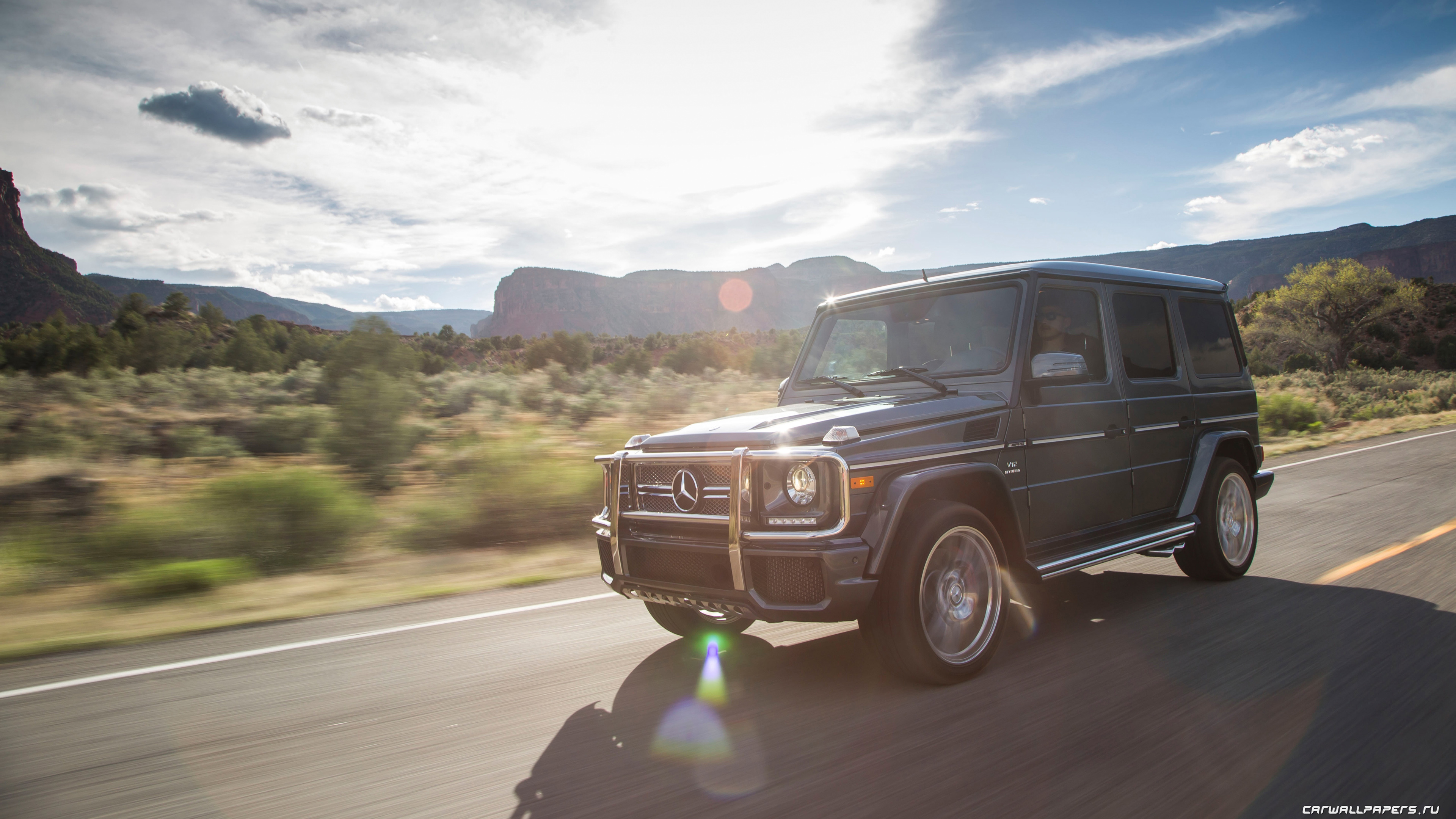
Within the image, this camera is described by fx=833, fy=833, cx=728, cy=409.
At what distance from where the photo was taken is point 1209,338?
613cm

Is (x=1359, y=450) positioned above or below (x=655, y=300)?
below

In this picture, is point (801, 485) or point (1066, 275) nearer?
point (801, 485)

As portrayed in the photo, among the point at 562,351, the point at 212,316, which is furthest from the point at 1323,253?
the point at 212,316

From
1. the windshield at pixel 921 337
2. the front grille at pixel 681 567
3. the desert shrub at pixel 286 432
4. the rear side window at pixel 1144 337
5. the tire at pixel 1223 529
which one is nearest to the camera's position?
the front grille at pixel 681 567

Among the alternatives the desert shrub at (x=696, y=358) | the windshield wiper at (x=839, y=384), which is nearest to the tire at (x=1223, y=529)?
the windshield wiper at (x=839, y=384)

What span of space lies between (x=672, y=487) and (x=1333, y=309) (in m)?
67.0

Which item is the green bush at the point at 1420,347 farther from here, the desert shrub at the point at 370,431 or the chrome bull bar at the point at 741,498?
the chrome bull bar at the point at 741,498

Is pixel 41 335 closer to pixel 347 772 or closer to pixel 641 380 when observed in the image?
pixel 641 380

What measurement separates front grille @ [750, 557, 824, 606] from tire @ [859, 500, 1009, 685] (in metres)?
0.34

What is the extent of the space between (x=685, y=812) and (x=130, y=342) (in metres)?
34.4

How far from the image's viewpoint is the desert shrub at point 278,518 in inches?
281

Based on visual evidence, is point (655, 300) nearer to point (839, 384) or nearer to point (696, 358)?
point (696, 358)

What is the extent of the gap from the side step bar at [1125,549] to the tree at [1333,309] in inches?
2369

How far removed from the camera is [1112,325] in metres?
5.18
